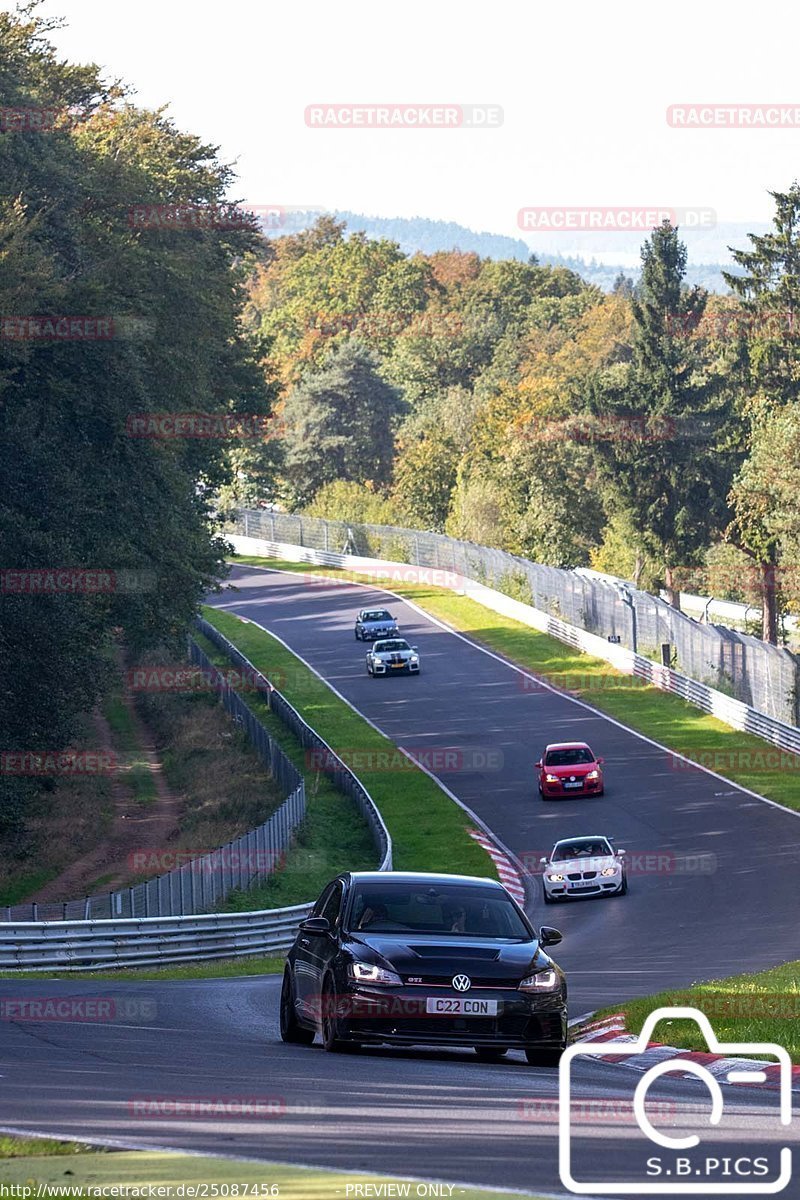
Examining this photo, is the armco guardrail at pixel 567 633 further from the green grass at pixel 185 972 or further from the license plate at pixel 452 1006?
the license plate at pixel 452 1006

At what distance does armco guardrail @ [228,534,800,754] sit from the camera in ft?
167

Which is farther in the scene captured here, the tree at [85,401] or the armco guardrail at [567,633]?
the armco guardrail at [567,633]

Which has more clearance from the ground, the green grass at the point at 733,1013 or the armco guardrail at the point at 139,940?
the green grass at the point at 733,1013

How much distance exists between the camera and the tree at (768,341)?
82375 mm

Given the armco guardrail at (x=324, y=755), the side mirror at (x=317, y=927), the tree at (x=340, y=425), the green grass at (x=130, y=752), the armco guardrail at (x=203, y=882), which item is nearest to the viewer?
the side mirror at (x=317, y=927)

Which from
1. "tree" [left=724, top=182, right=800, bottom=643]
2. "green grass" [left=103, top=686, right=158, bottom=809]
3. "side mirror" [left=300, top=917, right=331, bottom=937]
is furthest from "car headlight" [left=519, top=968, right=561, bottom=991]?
"tree" [left=724, top=182, right=800, bottom=643]

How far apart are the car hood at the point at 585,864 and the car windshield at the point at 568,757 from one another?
11.0 metres

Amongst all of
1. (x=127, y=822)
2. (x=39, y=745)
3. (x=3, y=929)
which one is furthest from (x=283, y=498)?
(x=3, y=929)

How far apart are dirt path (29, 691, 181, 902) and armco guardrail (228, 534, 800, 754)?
1681 cm

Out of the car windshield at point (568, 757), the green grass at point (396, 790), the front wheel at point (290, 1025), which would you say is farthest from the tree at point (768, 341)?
the front wheel at point (290, 1025)

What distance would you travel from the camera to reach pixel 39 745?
35812mm

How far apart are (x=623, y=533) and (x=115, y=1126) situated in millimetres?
85985

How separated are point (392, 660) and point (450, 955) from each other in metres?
52.8

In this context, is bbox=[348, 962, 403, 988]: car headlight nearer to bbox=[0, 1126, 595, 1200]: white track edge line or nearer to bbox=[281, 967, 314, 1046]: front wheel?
bbox=[281, 967, 314, 1046]: front wheel
